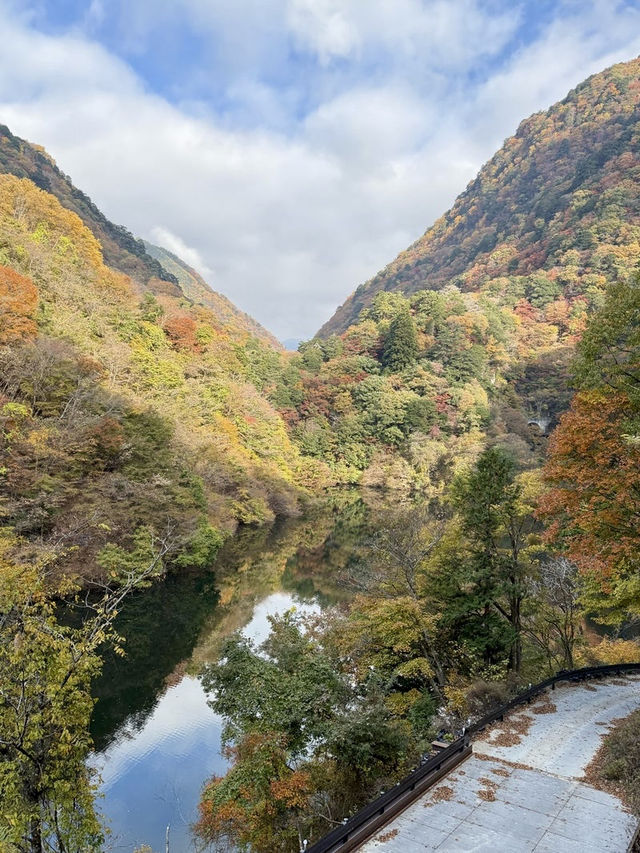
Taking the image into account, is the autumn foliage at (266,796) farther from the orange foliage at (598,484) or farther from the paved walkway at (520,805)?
the orange foliage at (598,484)

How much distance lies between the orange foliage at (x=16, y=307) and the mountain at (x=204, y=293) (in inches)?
3142

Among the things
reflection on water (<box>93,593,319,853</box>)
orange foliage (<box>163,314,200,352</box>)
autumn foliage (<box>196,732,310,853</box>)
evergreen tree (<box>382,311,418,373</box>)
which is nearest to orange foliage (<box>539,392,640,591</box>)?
autumn foliage (<box>196,732,310,853</box>)

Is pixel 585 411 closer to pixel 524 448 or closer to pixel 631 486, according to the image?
pixel 631 486

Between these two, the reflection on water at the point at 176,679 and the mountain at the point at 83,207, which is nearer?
the reflection on water at the point at 176,679

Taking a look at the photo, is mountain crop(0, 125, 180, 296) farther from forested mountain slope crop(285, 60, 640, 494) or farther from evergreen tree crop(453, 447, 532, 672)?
evergreen tree crop(453, 447, 532, 672)

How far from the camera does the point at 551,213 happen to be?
9075 centimetres

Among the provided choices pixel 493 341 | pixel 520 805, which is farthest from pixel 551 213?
pixel 520 805

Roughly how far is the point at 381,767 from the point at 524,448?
133 feet

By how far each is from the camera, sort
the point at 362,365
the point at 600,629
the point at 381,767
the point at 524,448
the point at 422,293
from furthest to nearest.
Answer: the point at 422,293 < the point at 362,365 < the point at 524,448 < the point at 600,629 < the point at 381,767

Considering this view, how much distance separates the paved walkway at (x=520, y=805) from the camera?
5.75m

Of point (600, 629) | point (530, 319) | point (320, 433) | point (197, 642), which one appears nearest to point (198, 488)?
point (197, 642)

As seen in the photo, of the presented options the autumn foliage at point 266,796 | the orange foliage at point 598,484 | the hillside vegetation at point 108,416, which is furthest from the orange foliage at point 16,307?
the orange foliage at point 598,484

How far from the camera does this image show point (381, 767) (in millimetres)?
8836

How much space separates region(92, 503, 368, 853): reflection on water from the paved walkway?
6435 millimetres
